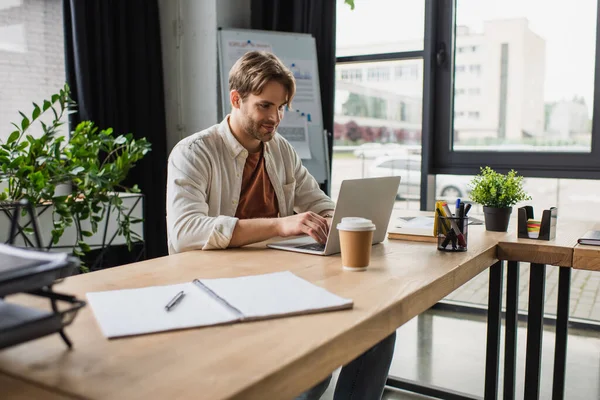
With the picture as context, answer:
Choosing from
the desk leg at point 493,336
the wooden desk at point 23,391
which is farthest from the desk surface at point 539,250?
the wooden desk at point 23,391

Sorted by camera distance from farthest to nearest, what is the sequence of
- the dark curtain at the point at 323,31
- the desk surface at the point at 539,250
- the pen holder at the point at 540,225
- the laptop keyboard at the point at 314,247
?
the dark curtain at the point at 323,31 → the pen holder at the point at 540,225 → the desk surface at the point at 539,250 → the laptop keyboard at the point at 314,247

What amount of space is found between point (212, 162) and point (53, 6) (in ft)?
7.19

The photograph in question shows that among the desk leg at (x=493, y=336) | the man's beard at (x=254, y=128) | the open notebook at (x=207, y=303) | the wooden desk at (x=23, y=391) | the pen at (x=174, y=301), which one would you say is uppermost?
the man's beard at (x=254, y=128)

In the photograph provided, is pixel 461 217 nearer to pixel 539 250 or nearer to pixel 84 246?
pixel 539 250

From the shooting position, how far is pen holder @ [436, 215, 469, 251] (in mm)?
1617

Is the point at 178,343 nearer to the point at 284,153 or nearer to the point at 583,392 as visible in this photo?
the point at 284,153

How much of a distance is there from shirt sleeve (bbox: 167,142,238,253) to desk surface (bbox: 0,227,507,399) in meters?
0.26

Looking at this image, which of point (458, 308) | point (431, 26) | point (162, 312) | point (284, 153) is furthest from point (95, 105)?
point (162, 312)

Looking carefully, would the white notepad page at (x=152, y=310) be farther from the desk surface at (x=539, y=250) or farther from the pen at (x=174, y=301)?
the desk surface at (x=539, y=250)

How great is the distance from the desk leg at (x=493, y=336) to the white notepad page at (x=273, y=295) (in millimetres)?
1075

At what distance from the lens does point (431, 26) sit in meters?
3.56

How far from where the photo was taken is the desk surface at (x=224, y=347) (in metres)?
0.71

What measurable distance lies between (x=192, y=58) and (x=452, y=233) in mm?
2635

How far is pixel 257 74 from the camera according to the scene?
1938mm
